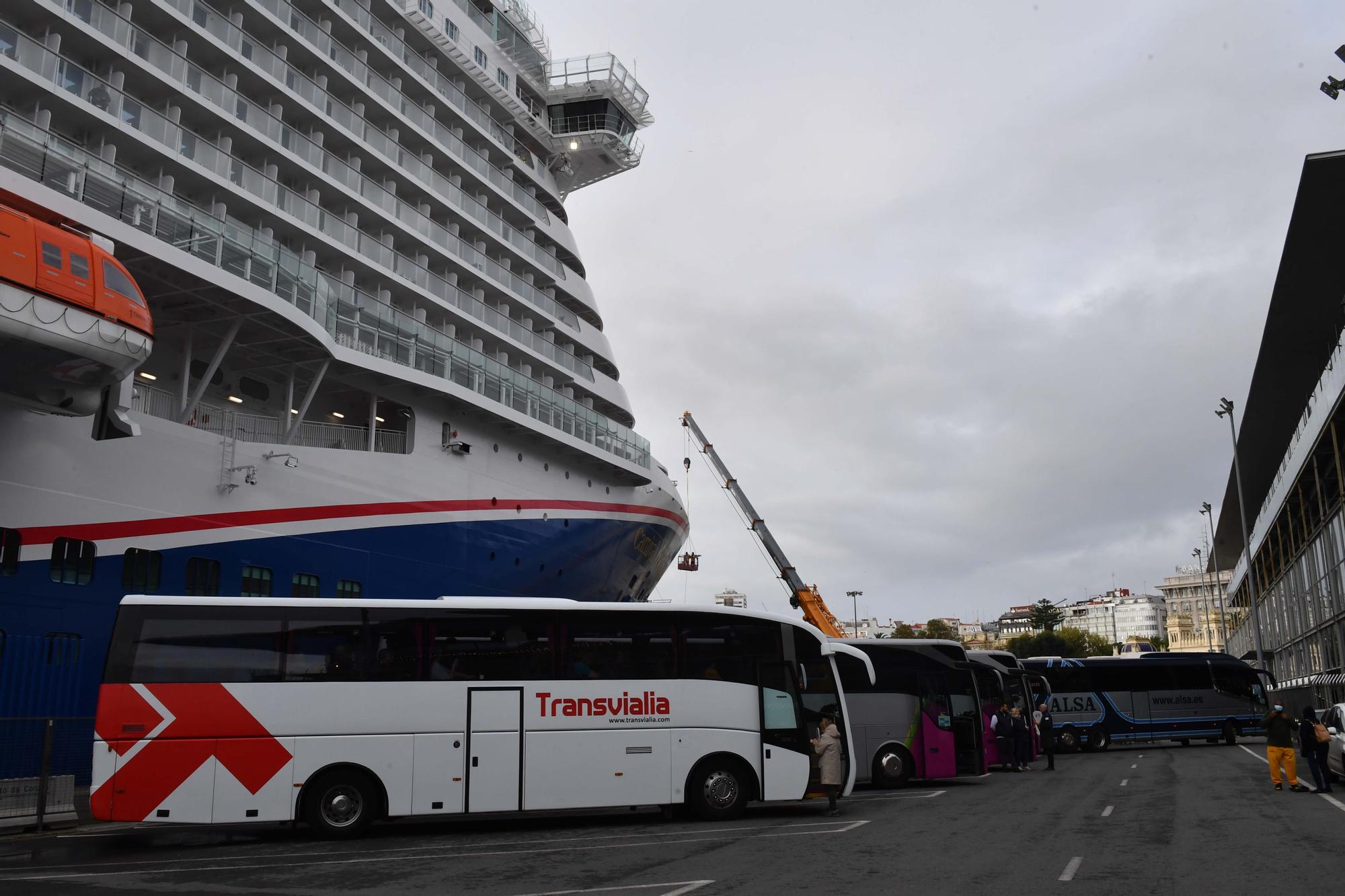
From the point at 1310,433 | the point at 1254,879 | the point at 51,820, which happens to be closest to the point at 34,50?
the point at 51,820

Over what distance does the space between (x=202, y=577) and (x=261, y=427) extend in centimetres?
426

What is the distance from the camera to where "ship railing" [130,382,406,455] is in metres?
19.5

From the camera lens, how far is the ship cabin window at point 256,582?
61.7ft

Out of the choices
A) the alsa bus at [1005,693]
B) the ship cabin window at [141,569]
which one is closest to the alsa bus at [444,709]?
the ship cabin window at [141,569]

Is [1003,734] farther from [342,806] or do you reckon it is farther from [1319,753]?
[342,806]

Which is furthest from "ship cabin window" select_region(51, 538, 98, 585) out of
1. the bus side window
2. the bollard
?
the bus side window

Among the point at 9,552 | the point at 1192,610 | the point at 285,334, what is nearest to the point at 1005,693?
the point at 285,334

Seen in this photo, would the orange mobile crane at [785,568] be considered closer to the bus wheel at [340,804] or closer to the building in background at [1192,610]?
the bus wheel at [340,804]

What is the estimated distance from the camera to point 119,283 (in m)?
14.5

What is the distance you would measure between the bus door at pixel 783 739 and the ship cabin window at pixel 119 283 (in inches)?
412

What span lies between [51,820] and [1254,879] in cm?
1518

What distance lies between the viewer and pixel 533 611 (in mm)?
13914

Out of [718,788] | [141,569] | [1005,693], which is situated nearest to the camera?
[718,788]

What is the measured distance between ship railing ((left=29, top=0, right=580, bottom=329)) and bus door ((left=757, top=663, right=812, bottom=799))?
14.7 metres
